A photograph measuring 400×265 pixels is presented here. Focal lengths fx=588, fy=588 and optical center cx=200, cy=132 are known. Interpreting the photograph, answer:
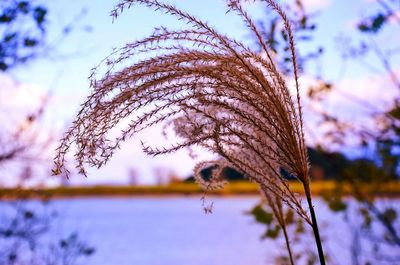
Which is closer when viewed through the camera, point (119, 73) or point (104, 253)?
point (119, 73)

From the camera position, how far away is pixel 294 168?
5.85 ft

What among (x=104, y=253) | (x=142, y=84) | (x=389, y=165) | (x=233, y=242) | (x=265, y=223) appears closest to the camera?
(x=142, y=84)

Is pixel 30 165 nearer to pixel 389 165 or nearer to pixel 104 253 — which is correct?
pixel 389 165

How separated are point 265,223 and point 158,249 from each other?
1149 cm

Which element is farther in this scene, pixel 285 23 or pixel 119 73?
pixel 285 23

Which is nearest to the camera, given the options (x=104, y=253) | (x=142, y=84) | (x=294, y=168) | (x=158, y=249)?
(x=142, y=84)

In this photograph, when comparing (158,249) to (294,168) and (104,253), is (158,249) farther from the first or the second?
(294,168)

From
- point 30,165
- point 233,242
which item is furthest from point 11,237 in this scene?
point 233,242

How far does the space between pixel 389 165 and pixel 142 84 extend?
287 cm

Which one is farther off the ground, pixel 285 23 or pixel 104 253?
pixel 285 23

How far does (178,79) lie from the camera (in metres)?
1.70

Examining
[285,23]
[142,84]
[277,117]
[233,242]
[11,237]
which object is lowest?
[233,242]

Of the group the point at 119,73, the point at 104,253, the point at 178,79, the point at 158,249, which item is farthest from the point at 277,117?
the point at 158,249

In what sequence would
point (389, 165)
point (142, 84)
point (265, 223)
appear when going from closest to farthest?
1. point (142, 84)
2. point (265, 223)
3. point (389, 165)
